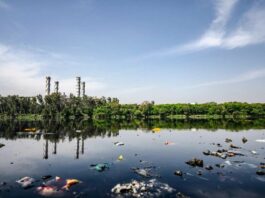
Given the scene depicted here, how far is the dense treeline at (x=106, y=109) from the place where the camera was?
6014 inches

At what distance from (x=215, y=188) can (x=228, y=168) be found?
8.21m

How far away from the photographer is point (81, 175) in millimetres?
28641

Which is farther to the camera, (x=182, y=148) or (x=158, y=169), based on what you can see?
(x=182, y=148)

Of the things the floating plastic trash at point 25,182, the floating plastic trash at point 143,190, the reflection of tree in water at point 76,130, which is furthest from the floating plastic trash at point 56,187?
the reflection of tree in water at point 76,130

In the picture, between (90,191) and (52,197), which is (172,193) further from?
(52,197)

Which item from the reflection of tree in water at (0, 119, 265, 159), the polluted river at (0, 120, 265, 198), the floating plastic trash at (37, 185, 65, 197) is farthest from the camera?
the reflection of tree in water at (0, 119, 265, 159)

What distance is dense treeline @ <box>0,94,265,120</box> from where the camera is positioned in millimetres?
152750

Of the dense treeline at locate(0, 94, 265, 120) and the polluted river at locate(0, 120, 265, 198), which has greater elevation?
the dense treeline at locate(0, 94, 265, 120)

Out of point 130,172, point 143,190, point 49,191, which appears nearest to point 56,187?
point 49,191

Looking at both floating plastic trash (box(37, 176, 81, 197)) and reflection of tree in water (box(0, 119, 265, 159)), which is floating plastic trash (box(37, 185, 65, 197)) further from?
reflection of tree in water (box(0, 119, 265, 159))

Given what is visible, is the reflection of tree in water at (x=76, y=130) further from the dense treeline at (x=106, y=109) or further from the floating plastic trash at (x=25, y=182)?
the dense treeline at (x=106, y=109)

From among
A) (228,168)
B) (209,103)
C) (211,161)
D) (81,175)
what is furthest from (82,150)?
(209,103)

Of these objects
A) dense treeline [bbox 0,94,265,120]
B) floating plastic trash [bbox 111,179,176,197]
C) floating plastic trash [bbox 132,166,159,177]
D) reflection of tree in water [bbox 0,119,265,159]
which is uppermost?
dense treeline [bbox 0,94,265,120]

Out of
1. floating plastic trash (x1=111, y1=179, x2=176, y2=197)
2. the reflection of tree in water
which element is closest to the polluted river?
floating plastic trash (x1=111, y1=179, x2=176, y2=197)
